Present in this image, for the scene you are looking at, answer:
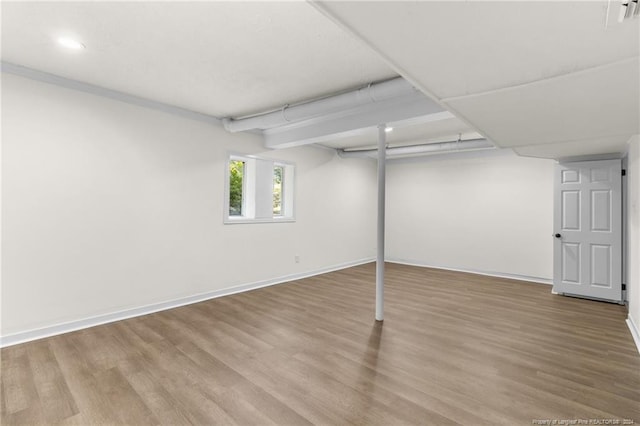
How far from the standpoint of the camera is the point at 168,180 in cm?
396

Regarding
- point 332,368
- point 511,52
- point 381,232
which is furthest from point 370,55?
point 332,368

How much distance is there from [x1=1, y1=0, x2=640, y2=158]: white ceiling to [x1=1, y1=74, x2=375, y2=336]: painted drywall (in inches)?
16.8

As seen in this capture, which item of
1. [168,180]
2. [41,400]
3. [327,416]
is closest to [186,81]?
[168,180]

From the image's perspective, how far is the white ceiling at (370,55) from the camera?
1.12 m

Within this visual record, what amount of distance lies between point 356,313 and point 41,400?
114 inches

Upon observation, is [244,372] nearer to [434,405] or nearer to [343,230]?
[434,405]

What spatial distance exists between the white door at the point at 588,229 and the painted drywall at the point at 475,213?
2.62 ft

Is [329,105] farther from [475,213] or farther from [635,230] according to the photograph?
[475,213]

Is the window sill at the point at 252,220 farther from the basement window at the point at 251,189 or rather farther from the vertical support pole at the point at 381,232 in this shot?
the vertical support pole at the point at 381,232

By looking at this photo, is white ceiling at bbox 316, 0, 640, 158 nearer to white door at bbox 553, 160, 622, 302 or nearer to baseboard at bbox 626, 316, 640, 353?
baseboard at bbox 626, 316, 640, 353

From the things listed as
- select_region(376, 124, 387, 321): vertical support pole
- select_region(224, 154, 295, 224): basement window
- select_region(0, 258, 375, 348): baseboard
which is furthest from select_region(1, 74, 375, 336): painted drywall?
select_region(376, 124, 387, 321): vertical support pole

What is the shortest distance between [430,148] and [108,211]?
515 cm

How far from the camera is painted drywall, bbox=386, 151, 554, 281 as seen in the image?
5520 mm

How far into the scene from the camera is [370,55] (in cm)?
252
